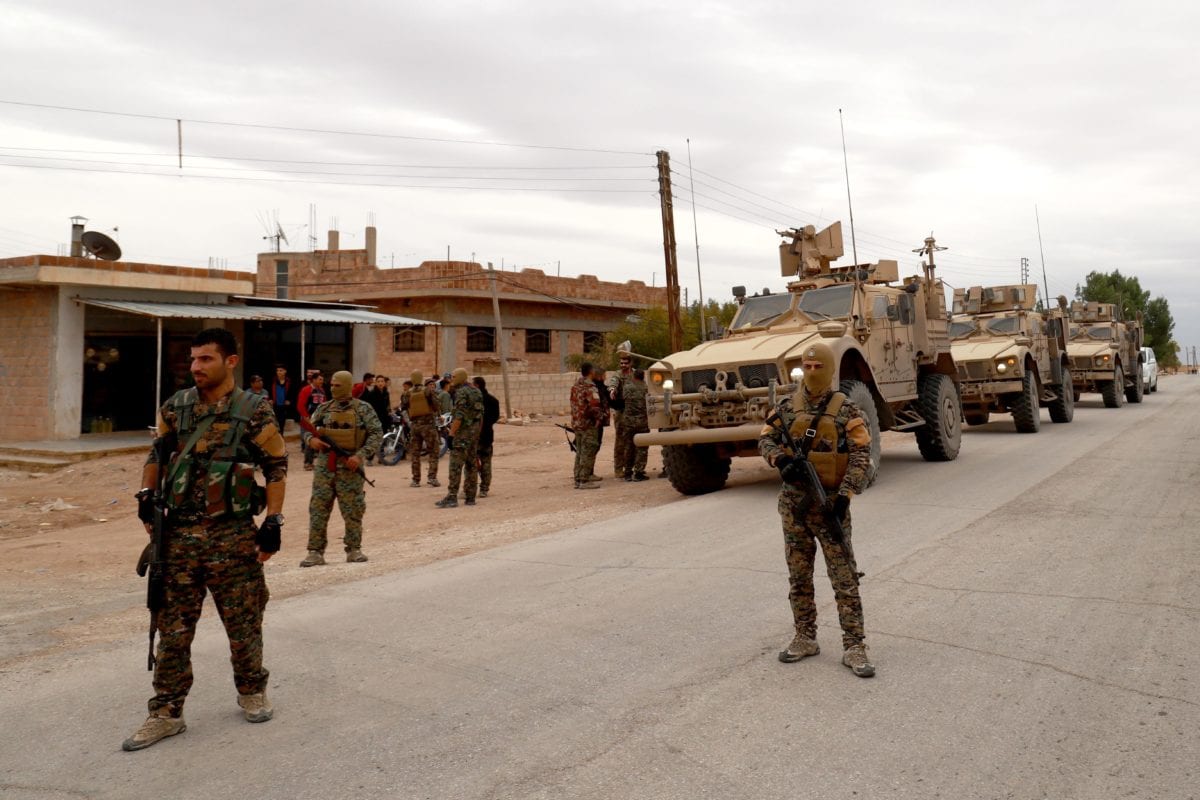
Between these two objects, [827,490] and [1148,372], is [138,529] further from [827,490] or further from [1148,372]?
[1148,372]

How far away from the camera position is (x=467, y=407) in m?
10.9

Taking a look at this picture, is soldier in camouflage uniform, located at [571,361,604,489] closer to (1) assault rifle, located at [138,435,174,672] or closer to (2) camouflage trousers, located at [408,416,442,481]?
(2) camouflage trousers, located at [408,416,442,481]

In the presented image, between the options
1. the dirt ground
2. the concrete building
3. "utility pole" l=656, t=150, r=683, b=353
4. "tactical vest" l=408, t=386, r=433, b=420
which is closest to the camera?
the dirt ground

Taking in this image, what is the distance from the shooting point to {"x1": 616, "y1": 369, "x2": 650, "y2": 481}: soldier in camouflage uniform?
40.4 ft

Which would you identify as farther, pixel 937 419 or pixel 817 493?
pixel 937 419

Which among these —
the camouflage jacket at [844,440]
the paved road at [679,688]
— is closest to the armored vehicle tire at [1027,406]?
the paved road at [679,688]

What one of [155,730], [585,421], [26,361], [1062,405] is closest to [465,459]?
[585,421]

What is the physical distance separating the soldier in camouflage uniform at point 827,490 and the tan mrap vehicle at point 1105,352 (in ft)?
63.5

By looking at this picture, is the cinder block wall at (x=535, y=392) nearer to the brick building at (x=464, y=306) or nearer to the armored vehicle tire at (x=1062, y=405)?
the brick building at (x=464, y=306)

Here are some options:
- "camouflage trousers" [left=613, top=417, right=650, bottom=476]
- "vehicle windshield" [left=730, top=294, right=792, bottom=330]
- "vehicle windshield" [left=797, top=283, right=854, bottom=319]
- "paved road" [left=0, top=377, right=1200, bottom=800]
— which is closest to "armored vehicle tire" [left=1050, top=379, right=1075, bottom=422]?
"vehicle windshield" [left=797, top=283, right=854, bottom=319]

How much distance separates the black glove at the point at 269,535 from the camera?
3.80 m

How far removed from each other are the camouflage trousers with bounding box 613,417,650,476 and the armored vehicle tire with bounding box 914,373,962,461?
11.8 feet

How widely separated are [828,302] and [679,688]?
25.1 ft

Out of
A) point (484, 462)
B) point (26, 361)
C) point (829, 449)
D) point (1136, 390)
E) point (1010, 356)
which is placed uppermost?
point (26, 361)
